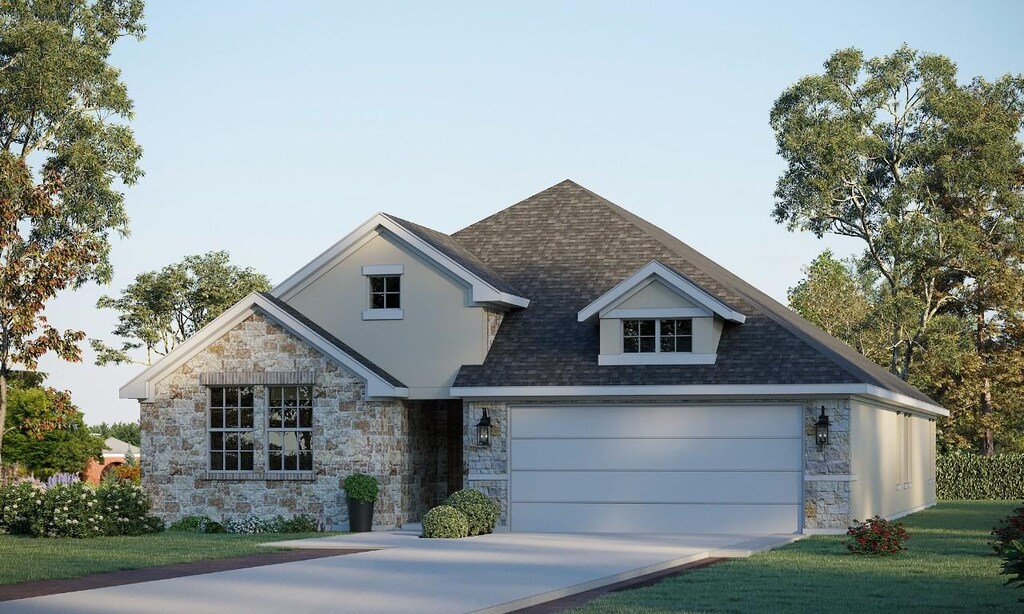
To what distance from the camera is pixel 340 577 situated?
1666 cm

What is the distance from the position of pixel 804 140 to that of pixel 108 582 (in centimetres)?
3299

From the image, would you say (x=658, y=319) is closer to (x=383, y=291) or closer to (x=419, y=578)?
(x=383, y=291)

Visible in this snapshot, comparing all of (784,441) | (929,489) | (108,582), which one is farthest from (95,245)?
(929,489)

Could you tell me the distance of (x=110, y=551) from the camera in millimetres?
20688

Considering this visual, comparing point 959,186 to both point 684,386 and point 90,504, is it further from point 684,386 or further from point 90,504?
point 90,504

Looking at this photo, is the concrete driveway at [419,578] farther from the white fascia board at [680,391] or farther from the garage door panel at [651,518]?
the white fascia board at [680,391]

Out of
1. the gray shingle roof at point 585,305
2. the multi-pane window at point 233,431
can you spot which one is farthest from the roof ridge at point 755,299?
the multi-pane window at point 233,431

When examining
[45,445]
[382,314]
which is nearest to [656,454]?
[382,314]

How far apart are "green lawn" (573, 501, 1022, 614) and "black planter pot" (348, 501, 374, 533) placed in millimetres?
7900

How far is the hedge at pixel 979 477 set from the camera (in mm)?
43094

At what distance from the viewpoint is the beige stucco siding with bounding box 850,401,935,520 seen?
25.7 m

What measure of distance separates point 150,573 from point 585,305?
12.3 meters

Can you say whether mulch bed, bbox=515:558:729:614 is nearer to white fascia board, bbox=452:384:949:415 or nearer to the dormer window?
white fascia board, bbox=452:384:949:415

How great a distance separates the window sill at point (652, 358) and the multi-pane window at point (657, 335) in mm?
177
